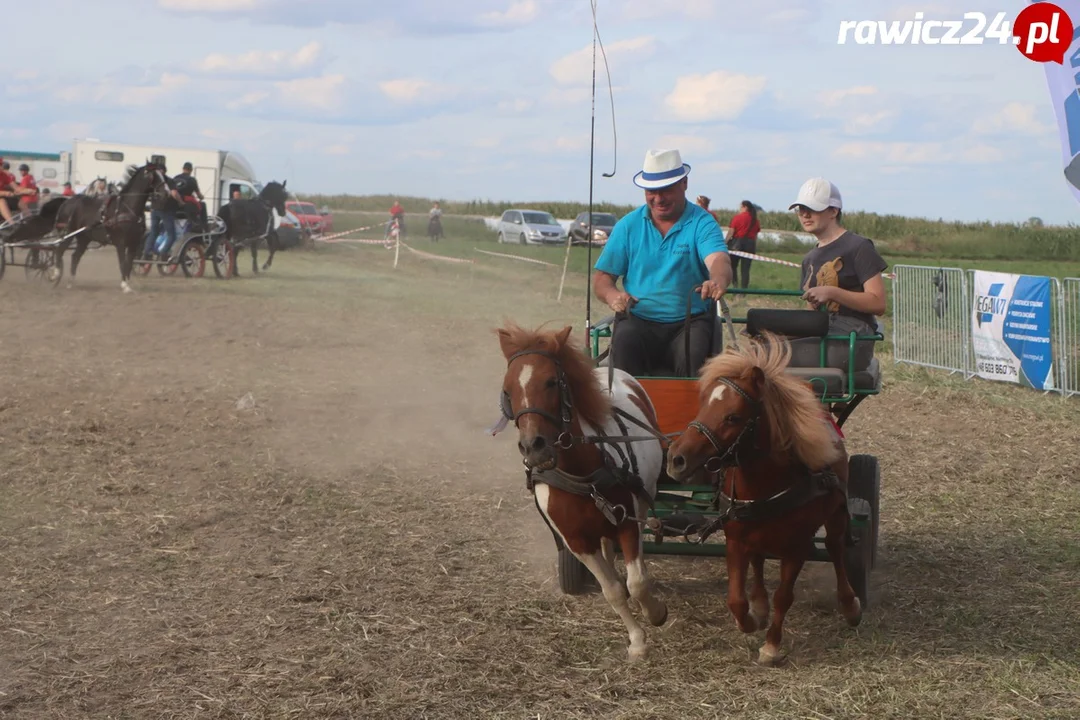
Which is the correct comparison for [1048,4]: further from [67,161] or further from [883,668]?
[67,161]

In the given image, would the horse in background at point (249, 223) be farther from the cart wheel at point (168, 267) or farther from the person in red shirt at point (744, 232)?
the person in red shirt at point (744, 232)

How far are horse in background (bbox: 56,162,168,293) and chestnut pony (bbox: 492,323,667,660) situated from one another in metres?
16.4

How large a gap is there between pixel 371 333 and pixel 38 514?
9.39 m

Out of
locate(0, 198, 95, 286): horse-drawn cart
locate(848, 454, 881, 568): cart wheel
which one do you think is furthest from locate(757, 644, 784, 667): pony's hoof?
locate(0, 198, 95, 286): horse-drawn cart

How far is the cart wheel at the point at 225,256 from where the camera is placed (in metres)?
23.9

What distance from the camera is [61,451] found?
345 inches

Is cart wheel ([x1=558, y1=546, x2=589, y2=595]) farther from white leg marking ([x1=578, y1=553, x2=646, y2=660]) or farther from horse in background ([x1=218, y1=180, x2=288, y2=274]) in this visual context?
horse in background ([x1=218, y1=180, x2=288, y2=274])

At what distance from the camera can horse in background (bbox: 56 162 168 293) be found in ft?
65.0

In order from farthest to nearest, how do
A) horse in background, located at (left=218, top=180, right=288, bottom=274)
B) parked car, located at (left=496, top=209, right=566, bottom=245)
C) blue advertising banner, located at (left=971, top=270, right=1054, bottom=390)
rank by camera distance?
parked car, located at (left=496, top=209, right=566, bottom=245) → horse in background, located at (left=218, top=180, right=288, bottom=274) → blue advertising banner, located at (left=971, top=270, right=1054, bottom=390)

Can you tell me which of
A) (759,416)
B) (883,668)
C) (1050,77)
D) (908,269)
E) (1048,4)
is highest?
(1048,4)

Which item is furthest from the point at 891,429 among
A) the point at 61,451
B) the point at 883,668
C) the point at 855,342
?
the point at 61,451

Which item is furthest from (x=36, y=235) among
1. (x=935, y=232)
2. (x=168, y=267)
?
(x=935, y=232)

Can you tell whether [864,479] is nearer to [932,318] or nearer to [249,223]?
[932,318]

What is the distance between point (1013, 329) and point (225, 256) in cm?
1618
